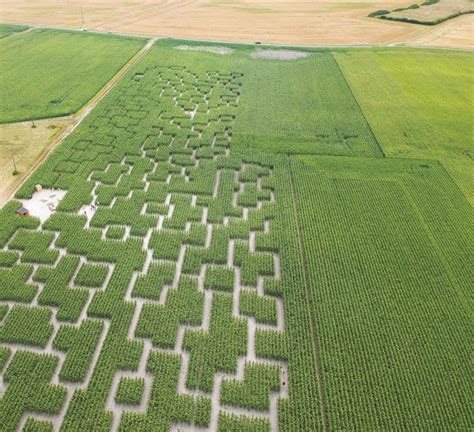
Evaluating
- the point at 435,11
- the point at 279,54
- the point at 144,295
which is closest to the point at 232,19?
the point at 279,54

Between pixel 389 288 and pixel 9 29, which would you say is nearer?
pixel 389 288

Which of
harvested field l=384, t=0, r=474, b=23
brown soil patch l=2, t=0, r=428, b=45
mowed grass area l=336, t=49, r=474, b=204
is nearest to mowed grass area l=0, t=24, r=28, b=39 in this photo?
brown soil patch l=2, t=0, r=428, b=45

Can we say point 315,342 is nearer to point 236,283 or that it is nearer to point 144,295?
point 236,283

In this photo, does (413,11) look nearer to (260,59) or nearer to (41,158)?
(260,59)

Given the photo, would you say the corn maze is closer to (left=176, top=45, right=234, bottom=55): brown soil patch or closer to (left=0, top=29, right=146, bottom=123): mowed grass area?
(left=0, top=29, right=146, bottom=123): mowed grass area

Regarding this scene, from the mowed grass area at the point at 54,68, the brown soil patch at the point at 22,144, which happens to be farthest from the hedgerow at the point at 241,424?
the mowed grass area at the point at 54,68

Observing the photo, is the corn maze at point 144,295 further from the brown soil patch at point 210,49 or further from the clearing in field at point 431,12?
the clearing in field at point 431,12

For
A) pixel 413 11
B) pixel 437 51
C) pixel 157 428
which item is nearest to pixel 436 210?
pixel 157 428
